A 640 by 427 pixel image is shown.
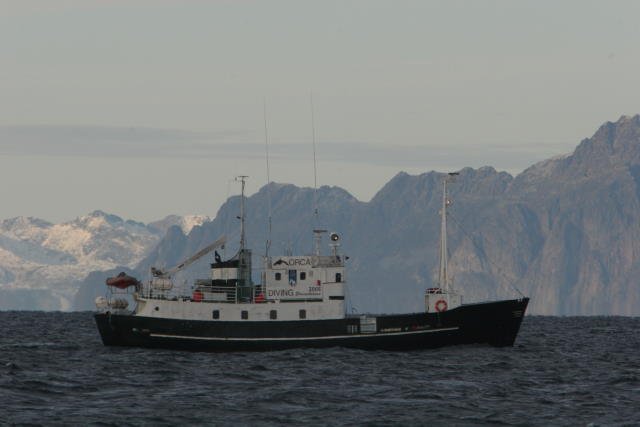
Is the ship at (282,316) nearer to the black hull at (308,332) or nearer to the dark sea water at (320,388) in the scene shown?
the black hull at (308,332)

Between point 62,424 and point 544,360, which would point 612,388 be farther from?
point 62,424

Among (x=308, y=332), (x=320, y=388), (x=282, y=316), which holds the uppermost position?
→ (x=282, y=316)

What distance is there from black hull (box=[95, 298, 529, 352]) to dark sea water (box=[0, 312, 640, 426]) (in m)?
0.93

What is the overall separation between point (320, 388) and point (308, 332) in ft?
60.9

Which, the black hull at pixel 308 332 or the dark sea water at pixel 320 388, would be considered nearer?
the dark sea water at pixel 320 388

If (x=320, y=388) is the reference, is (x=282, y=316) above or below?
above

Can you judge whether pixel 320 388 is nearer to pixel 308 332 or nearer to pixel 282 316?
pixel 308 332

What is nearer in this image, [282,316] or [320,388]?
[320,388]

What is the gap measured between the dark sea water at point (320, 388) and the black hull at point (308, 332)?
3.04 ft

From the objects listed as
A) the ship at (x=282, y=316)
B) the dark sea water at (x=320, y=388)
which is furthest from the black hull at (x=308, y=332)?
the dark sea water at (x=320, y=388)

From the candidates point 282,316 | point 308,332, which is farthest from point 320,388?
point 282,316

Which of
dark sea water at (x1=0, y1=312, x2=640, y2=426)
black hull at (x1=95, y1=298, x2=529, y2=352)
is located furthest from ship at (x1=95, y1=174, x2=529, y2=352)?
dark sea water at (x1=0, y1=312, x2=640, y2=426)

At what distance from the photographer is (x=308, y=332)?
244 ft

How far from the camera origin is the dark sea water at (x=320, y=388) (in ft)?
155
